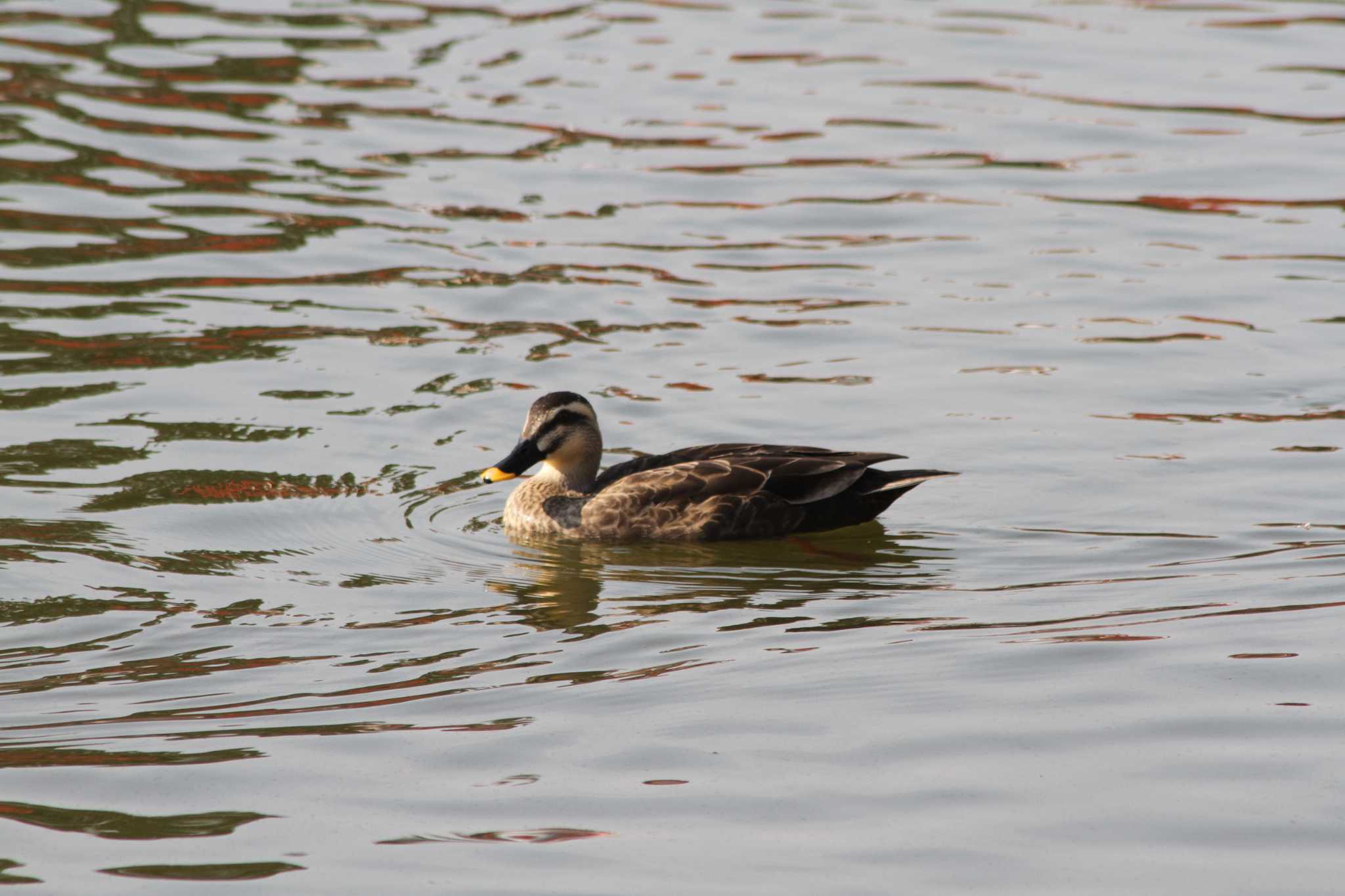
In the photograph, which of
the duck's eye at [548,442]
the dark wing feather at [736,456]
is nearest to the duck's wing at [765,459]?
the dark wing feather at [736,456]

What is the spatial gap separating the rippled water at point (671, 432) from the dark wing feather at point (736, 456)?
0.48m

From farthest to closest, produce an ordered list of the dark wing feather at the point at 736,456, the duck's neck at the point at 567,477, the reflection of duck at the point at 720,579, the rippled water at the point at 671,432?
1. the duck's neck at the point at 567,477
2. the dark wing feather at the point at 736,456
3. the reflection of duck at the point at 720,579
4. the rippled water at the point at 671,432

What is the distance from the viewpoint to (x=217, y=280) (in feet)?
49.3

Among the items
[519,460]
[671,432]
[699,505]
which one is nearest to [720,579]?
[699,505]

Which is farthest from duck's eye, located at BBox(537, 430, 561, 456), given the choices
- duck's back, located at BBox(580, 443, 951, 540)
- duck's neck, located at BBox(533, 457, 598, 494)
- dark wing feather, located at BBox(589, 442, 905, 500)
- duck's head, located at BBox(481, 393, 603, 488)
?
duck's back, located at BBox(580, 443, 951, 540)

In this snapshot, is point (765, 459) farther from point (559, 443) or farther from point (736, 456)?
point (559, 443)

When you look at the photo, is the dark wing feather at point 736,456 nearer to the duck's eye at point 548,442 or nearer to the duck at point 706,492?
the duck at point 706,492

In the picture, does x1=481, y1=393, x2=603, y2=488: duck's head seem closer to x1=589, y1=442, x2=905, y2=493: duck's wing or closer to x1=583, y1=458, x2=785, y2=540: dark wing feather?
x1=589, y1=442, x2=905, y2=493: duck's wing

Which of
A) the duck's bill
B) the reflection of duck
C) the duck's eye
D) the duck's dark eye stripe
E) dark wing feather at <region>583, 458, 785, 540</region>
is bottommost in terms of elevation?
the reflection of duck

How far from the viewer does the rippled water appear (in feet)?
22.4

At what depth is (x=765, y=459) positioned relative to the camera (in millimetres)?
10742

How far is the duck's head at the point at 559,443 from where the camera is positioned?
11109 millimetres

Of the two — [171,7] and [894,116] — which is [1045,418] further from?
[171,7]

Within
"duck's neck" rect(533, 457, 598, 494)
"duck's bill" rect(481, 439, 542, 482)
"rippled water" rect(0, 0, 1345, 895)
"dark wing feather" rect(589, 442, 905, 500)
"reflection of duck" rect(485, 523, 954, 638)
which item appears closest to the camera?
"rippled water" rect(0, 0, 1345, 895)
